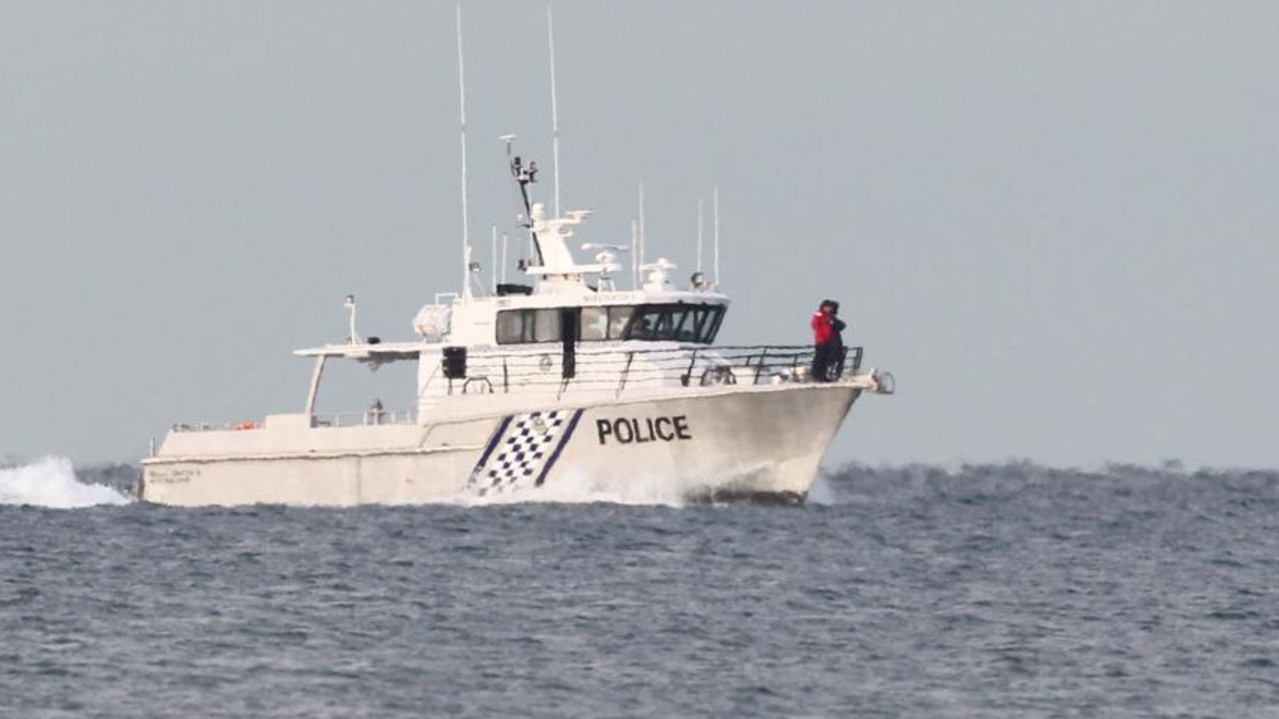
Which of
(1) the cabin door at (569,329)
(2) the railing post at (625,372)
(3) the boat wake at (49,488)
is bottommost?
(3) the boat wake at (49,488)

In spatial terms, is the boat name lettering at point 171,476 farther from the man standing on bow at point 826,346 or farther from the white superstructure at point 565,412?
the man standing on bow at point 826,346

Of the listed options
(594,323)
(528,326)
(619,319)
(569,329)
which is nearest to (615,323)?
(619,319)

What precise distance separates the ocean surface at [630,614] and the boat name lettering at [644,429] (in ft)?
3.83

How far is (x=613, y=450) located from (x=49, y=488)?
1628 centimetres

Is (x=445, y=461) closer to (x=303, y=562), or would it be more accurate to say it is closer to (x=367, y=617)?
(x=303, y=562)

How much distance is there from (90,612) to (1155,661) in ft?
37.7

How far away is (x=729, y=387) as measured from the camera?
1574 inches

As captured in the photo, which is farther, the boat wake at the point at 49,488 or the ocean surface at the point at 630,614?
the boat wake at the point at 49,488

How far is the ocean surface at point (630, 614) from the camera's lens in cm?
2375

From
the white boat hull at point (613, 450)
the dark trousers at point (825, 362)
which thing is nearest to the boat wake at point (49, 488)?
the white boat hull at point (613, 450)

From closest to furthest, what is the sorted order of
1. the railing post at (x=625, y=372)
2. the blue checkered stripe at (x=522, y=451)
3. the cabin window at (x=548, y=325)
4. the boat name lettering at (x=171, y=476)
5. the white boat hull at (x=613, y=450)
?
the white boat hull at (x=613, y=450) < the blue checkered stripe at (x=522, y=451) < the railing post at (x=625, y=372) < the cabin window at (x=548, y=325) < the boat name lettering at (x=171, y=476)

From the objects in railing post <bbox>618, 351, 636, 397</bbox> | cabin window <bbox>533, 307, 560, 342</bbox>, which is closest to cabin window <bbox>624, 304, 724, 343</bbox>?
railing post <bbox>618, 351, 636, 397</bbox>

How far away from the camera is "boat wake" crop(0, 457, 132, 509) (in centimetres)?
5022

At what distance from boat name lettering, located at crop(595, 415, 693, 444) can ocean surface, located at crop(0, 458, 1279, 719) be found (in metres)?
1.17
